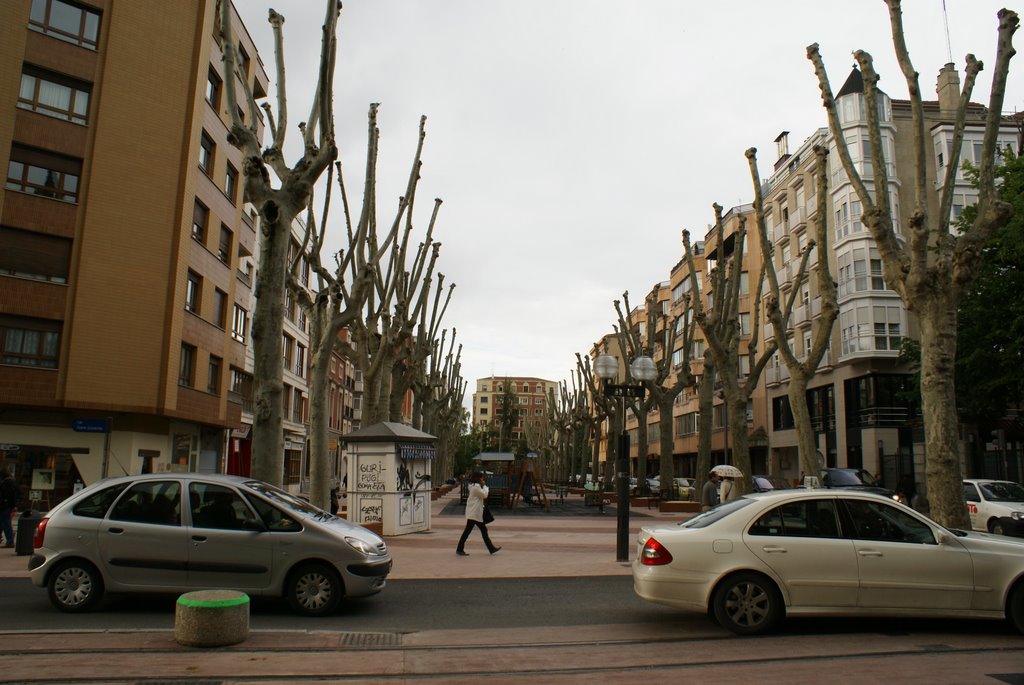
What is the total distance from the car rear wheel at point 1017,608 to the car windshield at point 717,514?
2.60 metres

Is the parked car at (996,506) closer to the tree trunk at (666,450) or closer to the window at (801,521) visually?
the tree trunk at (666,450)

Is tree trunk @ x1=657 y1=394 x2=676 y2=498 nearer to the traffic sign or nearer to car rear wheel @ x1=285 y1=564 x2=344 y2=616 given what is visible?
the traffic sign

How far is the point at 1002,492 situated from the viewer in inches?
839

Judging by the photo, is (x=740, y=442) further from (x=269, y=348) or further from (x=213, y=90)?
(x=213, y=90)

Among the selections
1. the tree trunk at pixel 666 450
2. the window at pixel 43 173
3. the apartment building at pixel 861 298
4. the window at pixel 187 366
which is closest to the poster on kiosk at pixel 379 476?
the window at pixel 187 366

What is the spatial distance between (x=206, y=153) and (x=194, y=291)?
5.88 metres

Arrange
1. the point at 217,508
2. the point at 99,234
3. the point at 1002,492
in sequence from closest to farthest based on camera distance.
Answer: the point at 217,508 → the point at 1002,492 → the point at 99,234

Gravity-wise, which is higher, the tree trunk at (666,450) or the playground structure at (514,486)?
the tree trunk at (666,450)

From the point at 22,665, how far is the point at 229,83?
31.5ft

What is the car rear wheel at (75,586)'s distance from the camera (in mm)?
8867

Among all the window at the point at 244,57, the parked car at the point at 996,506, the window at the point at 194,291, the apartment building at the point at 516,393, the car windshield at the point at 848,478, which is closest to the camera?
the parked car at the point at 996,506

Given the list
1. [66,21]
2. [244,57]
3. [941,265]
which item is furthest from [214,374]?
[941,265]

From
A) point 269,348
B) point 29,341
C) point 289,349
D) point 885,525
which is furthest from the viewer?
point 289,349

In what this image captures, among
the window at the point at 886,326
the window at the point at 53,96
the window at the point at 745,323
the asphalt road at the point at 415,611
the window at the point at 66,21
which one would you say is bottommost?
the asphalt road at the point at 415,611
